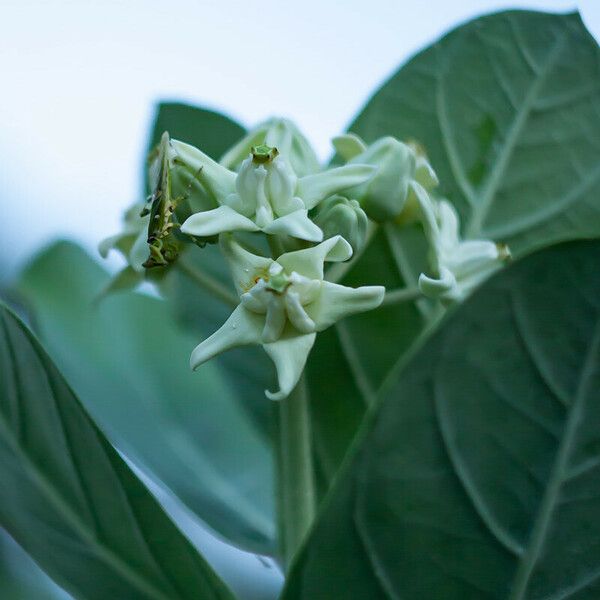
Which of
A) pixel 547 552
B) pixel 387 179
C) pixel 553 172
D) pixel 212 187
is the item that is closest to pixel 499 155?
pixel 553 172

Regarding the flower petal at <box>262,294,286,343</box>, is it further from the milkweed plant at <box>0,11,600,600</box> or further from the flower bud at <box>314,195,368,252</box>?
the flower bud at <box>314,195,368,252</box>

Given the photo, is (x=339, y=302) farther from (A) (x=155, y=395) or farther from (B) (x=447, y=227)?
(A) (x=155, y=395)

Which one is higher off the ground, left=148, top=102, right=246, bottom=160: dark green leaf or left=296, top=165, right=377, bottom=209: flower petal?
left=148, top=102, right=246, bottom=160: dark green leaf

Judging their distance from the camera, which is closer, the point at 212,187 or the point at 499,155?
the point at 212,187

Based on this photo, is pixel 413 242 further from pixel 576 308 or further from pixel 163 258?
pixel 576 308

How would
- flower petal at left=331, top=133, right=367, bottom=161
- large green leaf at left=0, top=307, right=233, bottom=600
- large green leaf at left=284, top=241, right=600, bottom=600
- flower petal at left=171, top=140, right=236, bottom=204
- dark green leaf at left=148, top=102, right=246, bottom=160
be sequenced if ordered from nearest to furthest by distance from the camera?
large green leaf at left=284, top=241, right=600, bottom=600 < large green leaf at left=0, top=307, right=233, bottom=600 < flower petal at left=171, top=140, right=236, bottom=204 < flower petal at left=331, top=133, right=367, bottom=161 < dark green leaf at left=148, top=102, right=246, bottom=160

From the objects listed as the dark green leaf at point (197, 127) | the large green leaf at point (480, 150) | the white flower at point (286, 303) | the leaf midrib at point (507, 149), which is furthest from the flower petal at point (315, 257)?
the dark green leaf at point (197, 127)

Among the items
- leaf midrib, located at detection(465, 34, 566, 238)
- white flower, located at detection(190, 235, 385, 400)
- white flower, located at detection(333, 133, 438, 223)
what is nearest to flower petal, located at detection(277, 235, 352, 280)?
white flower, located at detection(190, 235, 385, 400)
